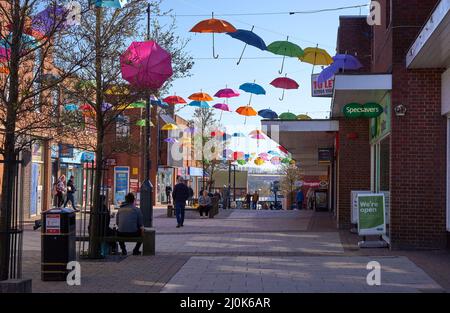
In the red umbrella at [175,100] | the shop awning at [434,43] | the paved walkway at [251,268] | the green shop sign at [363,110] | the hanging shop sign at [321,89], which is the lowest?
the paved walkway at [251,268]

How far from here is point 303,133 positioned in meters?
25.6

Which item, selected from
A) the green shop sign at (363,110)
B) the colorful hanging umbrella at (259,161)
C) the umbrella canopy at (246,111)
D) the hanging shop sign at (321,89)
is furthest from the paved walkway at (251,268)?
the colorful hanging umbrella at (259,161)

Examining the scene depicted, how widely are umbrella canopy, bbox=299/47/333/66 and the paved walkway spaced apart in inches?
205

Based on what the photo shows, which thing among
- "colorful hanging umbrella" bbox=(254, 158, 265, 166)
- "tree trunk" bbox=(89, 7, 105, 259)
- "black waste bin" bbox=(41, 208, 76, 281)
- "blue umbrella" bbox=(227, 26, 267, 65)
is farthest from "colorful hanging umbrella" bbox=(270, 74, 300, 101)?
"colorful hanging umbrella" bbox=(254, 158, 265, 166)

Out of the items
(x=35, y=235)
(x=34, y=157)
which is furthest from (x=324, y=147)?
(x=35, y=235)

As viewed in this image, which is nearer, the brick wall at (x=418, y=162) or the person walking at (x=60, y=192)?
the brick wall at (x=418, y=162)

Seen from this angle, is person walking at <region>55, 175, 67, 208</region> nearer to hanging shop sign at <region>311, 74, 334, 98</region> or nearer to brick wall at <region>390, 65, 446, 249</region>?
hanging shop sign at <region>311, 74, 334, 98</region>

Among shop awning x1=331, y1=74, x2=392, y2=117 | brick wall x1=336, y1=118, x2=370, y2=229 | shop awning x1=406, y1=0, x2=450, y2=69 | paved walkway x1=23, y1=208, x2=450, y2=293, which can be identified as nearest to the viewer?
paved walkway x1=23, y1=208, x2=450, y2=293

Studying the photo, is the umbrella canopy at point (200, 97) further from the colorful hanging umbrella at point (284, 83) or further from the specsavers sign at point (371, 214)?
the specsavers sign at point (371, 214)

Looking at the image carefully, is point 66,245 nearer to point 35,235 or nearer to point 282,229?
point 35,235

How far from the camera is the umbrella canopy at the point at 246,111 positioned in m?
28.9

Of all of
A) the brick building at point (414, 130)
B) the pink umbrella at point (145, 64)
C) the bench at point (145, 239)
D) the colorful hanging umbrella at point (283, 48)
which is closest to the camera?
the pink umbrella at point (145, 64)

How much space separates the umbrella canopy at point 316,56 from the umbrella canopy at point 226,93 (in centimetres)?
519

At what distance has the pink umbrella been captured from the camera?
12.6 metres
